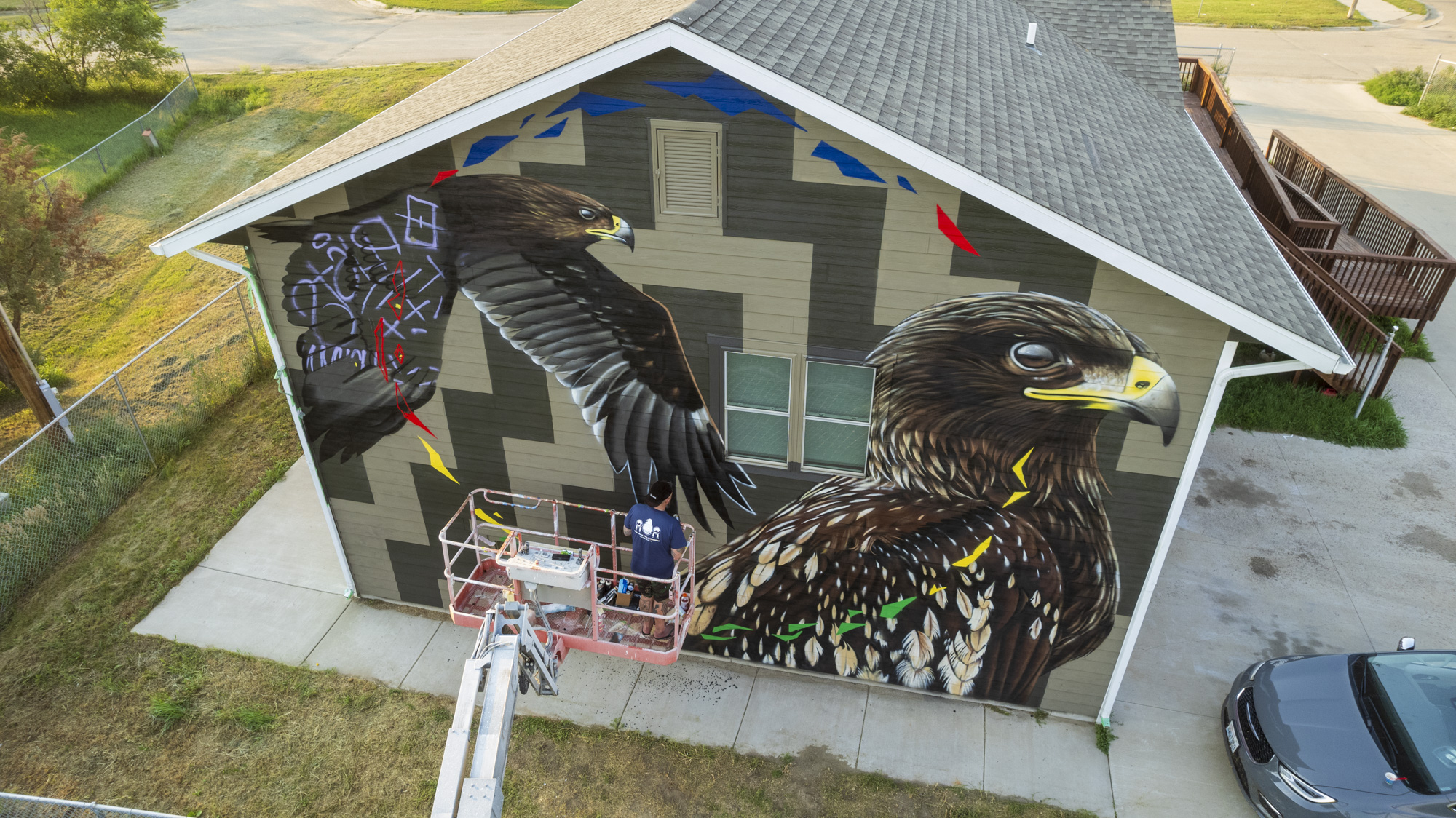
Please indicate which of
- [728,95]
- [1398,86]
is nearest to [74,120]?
[728,95]

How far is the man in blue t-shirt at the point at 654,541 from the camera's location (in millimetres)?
7543

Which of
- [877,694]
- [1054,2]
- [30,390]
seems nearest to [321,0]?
[30,390]

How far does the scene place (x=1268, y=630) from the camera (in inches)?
386

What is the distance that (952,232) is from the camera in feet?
21.4

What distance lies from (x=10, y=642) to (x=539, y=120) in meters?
9.00

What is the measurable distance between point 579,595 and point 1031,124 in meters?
6.09

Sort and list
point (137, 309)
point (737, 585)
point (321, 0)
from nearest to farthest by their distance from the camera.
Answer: point (737, 585), point (137, 309), point (321, 0)

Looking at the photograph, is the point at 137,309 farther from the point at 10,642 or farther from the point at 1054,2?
the point at 1054,2

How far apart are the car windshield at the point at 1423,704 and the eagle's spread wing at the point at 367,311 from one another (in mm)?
9144

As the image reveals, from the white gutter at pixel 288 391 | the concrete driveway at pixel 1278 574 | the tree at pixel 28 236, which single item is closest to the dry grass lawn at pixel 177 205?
the tree at pixel 28 236

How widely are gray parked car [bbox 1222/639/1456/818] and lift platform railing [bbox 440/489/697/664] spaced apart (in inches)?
211

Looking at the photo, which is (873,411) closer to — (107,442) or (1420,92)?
(107,442)

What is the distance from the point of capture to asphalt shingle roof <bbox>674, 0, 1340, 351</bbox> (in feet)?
20.6

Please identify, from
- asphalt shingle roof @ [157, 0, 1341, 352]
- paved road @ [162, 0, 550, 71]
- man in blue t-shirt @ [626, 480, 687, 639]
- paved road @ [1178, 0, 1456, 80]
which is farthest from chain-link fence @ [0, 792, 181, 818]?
paved road @ [1178, 0, 1456, 80]
